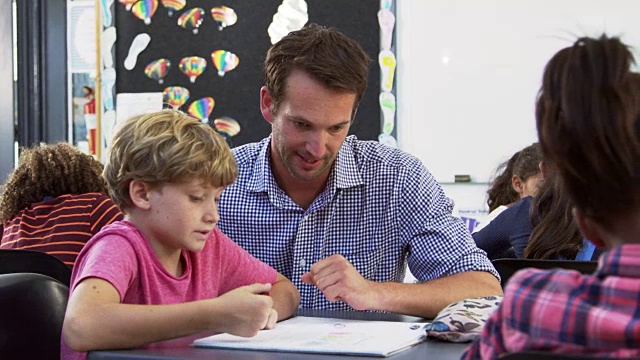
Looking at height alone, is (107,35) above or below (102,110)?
above

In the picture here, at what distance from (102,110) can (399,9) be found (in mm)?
1609

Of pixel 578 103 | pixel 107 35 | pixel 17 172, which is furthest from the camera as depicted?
pixel 107 35

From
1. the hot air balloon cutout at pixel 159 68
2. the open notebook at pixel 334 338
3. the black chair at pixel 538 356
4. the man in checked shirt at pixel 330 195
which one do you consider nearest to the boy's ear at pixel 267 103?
the man in checked shirt at pixel 330 195

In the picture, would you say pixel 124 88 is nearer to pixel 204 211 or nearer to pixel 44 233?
pixel 44 233

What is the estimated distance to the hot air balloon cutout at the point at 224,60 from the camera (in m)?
4.65

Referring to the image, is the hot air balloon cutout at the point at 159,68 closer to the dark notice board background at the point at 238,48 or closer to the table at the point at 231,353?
the dark notice board background at the point at 238,48

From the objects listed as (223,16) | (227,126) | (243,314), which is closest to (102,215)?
(243,314)

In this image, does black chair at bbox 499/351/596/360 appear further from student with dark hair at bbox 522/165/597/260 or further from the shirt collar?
student with dark hair at bbox 522/165/597/260

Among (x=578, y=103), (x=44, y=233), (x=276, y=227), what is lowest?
(x=44, y=233)

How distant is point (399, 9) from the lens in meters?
4.38

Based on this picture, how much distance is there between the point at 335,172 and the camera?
2.12 metres

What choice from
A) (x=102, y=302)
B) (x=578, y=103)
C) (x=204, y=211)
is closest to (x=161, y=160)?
(x=204, y=211)

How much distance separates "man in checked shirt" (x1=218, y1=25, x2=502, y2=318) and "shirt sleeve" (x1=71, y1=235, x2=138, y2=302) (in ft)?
2.09

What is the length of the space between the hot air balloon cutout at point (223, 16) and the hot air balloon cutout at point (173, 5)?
169mm
